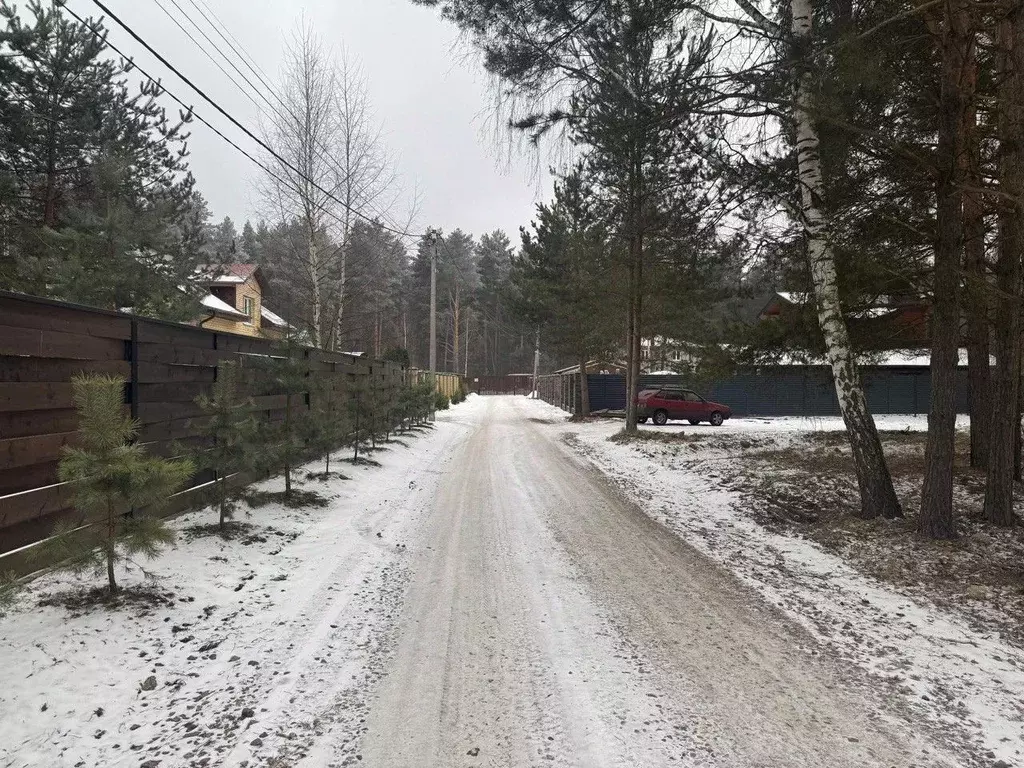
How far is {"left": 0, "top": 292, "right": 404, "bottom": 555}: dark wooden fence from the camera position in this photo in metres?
3.85

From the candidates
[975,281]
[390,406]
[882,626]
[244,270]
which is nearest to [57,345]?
[882,626]

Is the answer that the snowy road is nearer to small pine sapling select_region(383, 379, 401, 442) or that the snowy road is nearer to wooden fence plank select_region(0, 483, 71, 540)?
wooden fence plank select_region(0, 483, 71, 540)

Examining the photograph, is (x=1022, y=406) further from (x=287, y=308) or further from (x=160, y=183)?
(x=287, y=308)

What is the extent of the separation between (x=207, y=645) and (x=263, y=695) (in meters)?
0.74

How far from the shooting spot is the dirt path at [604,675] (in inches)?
106

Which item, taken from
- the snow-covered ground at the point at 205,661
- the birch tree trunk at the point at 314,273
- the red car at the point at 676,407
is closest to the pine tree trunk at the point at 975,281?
the snow-covered ground at the point at 205,661

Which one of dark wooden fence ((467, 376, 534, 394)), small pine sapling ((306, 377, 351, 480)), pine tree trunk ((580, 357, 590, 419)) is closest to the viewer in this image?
small pine sapling ((306, 377, 351, 480))

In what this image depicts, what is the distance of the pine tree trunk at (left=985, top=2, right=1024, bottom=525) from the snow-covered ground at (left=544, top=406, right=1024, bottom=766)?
2066 mm

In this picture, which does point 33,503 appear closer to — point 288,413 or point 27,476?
point 27,476

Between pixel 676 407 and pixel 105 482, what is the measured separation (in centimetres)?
2088

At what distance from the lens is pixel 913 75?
655cm

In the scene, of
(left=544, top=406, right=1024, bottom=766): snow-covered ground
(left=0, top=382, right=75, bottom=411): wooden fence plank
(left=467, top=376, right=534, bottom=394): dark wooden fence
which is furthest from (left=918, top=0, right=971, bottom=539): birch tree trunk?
(left=467, top=376, right=534, bottom=394): dark wooden fence

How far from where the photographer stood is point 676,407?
2259 cm

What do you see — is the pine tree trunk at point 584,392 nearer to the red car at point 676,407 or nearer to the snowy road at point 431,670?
the red car at point 676,407
